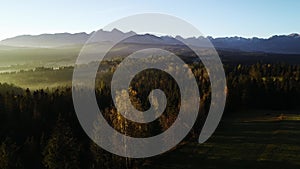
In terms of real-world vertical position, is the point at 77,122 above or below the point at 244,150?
above

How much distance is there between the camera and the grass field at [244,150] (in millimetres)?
54906

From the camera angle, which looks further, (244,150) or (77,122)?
(77,122)

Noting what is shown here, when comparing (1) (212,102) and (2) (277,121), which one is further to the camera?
(1) (212,102)

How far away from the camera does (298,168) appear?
51.4 metres

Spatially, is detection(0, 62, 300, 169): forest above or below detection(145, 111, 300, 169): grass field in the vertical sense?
above

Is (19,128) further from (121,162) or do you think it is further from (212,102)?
(212,102)

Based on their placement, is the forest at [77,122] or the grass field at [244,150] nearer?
the forest at [77,122]

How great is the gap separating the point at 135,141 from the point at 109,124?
4.59m

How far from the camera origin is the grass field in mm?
54906

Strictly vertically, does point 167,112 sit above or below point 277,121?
above

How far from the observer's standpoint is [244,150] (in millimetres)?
61875

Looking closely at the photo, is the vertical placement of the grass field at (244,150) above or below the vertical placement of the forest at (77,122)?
below

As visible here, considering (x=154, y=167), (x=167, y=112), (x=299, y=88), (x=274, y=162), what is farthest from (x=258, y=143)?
(x=299, y=88)

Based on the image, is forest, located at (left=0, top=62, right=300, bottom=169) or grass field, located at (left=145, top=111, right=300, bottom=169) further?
grass field, located at (left=145, top=111, right=300, bottom=169)
